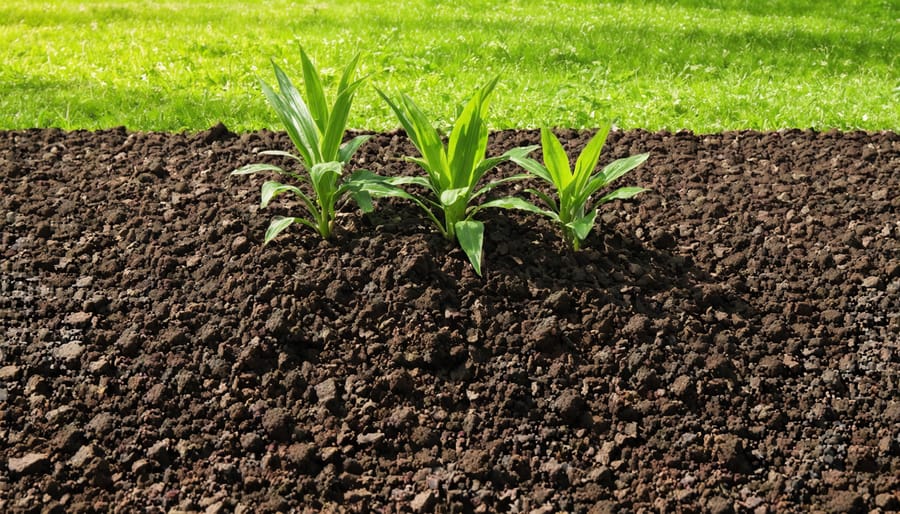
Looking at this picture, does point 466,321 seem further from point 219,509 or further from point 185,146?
point 185,146

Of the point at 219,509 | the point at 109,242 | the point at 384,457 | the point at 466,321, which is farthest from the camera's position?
the point at 109,242

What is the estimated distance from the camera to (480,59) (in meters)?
7.72

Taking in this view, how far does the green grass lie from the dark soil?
1666 millimetres

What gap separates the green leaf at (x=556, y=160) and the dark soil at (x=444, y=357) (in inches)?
11.3

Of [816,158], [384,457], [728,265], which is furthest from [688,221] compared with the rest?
[384,457]

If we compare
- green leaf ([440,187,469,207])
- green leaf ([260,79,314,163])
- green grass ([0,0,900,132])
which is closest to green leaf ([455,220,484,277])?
green leaf ([440,187,469,207])

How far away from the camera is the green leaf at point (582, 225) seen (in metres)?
3.63

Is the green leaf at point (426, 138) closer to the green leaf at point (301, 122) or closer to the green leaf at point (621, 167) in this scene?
the green leaf at point (301, 122)

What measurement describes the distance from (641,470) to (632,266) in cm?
107

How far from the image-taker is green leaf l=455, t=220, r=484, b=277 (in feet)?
11.5

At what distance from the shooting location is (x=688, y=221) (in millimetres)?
4234

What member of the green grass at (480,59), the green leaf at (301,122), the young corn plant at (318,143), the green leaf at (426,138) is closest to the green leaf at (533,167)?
the green leaf at (426,138)

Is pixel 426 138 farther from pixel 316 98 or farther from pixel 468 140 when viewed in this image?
pixel 316 98

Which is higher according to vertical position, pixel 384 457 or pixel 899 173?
pixel 899 173
